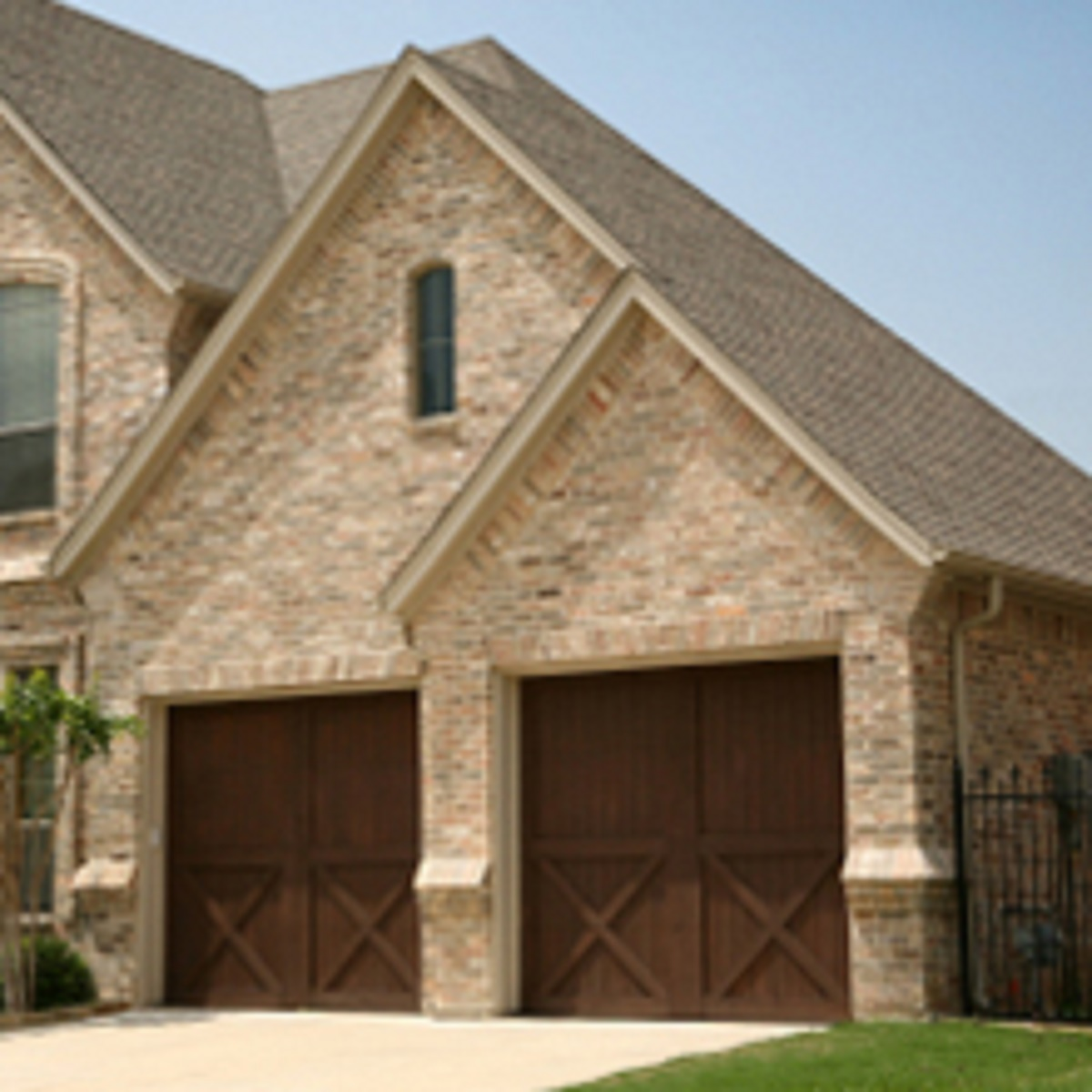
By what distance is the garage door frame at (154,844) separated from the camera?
64.0ft

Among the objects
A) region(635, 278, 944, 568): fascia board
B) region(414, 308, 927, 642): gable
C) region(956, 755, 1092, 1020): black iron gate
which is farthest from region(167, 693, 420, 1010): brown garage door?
region(956, 755, 1092, 1020): black iron gate

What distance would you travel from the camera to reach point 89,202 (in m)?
21.7

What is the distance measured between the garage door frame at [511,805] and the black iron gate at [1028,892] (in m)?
2.63

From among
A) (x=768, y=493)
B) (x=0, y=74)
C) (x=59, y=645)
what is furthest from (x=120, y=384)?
(x=768, y=493)

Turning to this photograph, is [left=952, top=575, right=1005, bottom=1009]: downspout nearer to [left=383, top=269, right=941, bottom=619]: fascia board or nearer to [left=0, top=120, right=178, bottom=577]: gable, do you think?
[left=383, top=269, right=941, bottom=619]: fascia board

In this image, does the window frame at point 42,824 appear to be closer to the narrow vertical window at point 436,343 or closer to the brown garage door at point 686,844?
the narrow vertical window at point 436,343

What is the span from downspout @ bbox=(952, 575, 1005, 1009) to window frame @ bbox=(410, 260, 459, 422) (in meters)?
5.35

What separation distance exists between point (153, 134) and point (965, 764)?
12.8 m

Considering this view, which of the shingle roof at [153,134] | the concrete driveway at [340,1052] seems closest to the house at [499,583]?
the shingle roof at [153,134]

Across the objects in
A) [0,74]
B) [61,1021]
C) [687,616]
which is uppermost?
[0,74]

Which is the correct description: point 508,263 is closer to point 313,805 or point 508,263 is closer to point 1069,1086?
point 313,805

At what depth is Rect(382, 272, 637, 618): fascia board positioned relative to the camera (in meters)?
17.1

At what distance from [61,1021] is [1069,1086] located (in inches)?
391

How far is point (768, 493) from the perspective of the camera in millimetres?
16391
